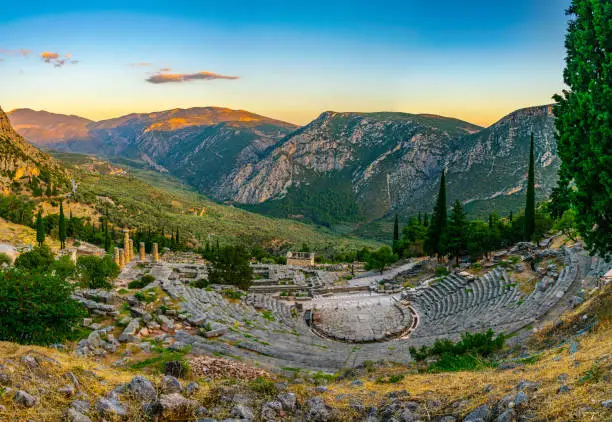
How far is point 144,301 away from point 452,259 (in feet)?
99.4

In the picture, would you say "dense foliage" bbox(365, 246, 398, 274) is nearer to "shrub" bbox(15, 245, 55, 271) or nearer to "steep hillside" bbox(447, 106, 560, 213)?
"shrub" bbox(15, 245, 55, 271)

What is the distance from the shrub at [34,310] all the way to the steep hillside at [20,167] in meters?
73.6

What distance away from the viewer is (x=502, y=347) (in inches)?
521

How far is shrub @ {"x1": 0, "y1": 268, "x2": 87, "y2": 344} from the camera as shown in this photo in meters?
10.9

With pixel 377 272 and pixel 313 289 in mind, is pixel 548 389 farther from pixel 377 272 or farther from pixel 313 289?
pixel 377 272

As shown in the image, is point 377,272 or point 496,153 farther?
point 496,153

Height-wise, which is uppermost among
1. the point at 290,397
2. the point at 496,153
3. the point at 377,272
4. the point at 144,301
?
the point at 496,153

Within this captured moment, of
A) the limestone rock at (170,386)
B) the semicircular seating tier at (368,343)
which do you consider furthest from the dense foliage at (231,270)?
the limestone rock at (170,386)

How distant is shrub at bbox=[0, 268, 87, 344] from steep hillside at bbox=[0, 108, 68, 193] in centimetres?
7360

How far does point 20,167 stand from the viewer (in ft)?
257

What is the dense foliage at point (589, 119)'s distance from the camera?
931 centimetres

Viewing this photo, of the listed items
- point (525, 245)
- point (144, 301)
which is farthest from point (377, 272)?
point (144, 301)

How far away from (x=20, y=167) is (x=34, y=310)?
277 feet

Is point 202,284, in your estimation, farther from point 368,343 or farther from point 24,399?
point 24,399
